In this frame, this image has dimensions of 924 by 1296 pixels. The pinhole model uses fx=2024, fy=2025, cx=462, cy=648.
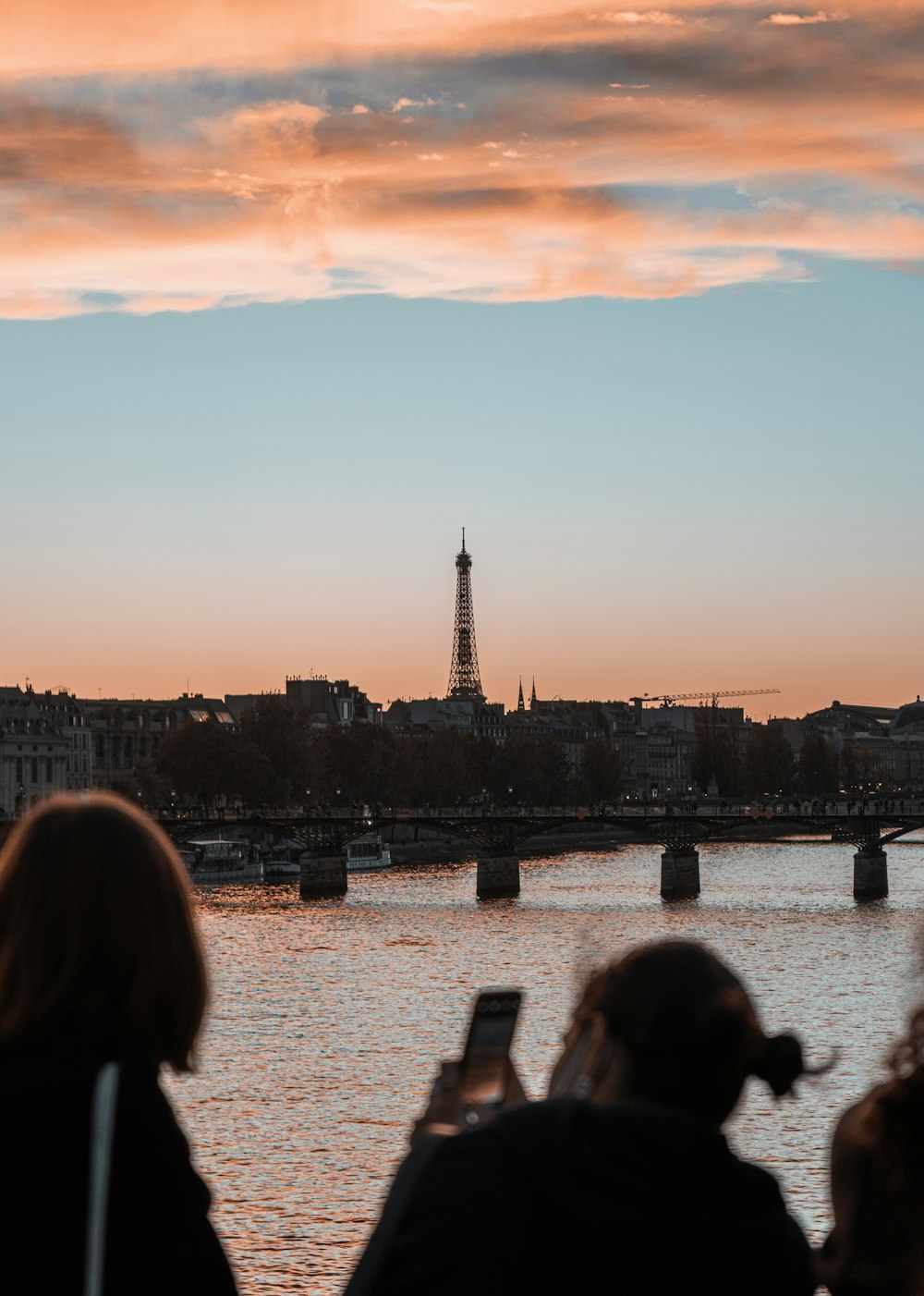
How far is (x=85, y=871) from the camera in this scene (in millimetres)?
3076

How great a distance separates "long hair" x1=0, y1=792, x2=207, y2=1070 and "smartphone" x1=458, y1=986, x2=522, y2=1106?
51 centimetres

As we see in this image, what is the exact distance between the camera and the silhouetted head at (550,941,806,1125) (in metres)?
2.96

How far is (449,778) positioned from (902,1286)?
117 meters

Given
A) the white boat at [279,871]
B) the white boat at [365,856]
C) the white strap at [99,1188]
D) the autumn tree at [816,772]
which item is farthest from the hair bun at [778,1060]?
the autumn tree at [816,772]

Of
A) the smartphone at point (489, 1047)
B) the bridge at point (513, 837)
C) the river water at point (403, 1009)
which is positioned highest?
the smartphone at point (489, 1047)

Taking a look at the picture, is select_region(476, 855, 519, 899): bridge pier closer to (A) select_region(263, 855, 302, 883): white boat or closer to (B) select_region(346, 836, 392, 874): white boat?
(A) select_region(263, 855, 302, 883): white boat

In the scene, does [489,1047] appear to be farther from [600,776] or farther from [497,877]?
[600,776]

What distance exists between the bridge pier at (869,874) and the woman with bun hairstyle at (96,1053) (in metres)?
66.0

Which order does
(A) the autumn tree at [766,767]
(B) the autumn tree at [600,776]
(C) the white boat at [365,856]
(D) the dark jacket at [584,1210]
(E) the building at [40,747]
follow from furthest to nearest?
(A) the autumn tree at [766,767]
(B) the autumn tree at [600,776]
(E) the building at [40,747]
(C) the white boat at [365,856]
(D) the dark jacket at [584,1210]

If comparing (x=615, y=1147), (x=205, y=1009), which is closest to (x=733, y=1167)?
(x=615, y=1147)

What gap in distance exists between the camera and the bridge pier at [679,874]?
224ft

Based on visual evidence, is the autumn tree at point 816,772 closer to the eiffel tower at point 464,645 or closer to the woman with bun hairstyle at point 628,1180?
the eiffel tower at point 464,645

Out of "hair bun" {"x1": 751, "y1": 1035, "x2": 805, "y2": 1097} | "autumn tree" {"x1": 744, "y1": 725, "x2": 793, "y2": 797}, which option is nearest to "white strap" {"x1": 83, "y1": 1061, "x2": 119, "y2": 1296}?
"hair bun" {"x1": 751, "y1": 1035, "x2": 805, "y2": 1097}

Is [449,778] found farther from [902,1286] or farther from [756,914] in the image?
[902,1286]
